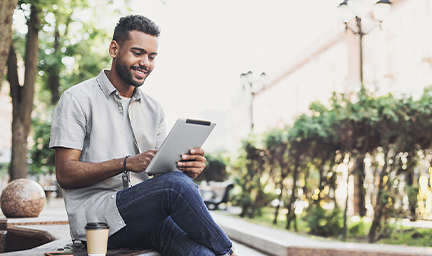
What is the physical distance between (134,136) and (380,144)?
6978 mm

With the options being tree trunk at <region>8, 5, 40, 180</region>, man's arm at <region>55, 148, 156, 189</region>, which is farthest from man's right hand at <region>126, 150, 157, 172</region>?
tree trunk at <region>8, 5, 40, 180</region>

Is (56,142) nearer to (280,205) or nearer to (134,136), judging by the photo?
(134,136)

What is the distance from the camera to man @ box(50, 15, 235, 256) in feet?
8.65

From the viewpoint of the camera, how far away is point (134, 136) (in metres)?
3.07

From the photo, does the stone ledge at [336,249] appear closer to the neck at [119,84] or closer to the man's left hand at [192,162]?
the man's left hand at [192,162]

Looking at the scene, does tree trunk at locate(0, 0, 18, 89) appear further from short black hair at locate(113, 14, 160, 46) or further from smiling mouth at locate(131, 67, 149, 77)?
smiling mouth at locate(131, 67, 149, 77)

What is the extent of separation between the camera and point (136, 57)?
3047mm

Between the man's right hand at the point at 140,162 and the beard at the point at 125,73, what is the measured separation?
656 millimetres

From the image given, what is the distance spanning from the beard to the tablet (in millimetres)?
660

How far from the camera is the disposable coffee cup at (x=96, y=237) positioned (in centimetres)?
234

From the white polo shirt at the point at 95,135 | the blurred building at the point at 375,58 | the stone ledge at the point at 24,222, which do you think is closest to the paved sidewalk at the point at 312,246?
the blurred building at the point at 375,58

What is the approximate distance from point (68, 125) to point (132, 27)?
79 cm

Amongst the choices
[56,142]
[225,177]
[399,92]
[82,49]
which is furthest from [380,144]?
[225,177]

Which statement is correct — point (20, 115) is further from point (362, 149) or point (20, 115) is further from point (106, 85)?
point (106, 85)
